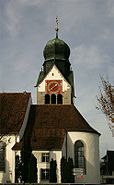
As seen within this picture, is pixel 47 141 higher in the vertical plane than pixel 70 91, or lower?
lower

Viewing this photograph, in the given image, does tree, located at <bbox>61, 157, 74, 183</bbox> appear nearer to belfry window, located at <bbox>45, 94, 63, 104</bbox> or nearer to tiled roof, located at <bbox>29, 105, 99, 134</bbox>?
tiled roof, located at <bbox>29, 105, 99, 134</bbox>

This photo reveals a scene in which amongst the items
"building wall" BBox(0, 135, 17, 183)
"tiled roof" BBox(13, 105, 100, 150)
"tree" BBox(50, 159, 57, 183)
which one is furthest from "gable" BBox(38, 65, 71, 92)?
"tree" BBox(50, 159, 57, 183)

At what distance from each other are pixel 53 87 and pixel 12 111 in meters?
16.6

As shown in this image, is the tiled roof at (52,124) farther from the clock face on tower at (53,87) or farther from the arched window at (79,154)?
→ the clock face on tower at (53,87)

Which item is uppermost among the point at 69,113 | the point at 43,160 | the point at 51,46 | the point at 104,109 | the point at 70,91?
the point at 51,46

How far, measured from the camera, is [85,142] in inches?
1848

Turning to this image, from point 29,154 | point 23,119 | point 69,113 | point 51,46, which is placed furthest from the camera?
point 51,46

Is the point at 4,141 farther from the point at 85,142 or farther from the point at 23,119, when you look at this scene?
the point at 85,142

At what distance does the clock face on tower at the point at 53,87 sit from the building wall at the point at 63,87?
1.79ft

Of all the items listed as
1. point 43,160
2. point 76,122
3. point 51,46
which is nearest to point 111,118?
point 43,160

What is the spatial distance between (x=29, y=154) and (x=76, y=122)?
→ 8209mm

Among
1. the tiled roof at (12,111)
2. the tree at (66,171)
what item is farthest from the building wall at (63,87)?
the tree at (66,171)

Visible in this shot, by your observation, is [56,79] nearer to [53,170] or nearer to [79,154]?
[79,154]

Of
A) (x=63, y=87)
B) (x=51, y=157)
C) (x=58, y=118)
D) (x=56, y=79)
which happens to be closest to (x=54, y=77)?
(x=56, y=79)
